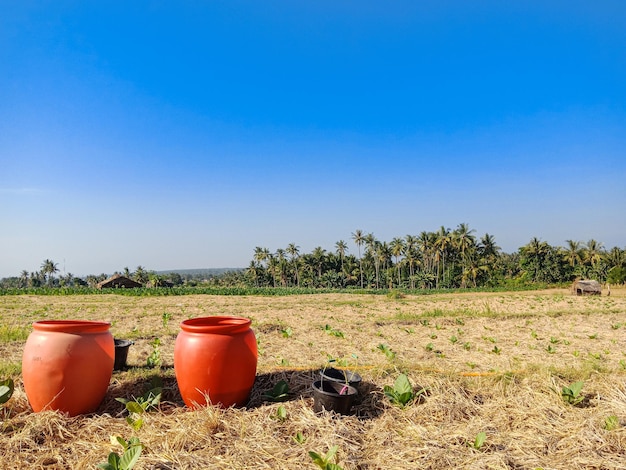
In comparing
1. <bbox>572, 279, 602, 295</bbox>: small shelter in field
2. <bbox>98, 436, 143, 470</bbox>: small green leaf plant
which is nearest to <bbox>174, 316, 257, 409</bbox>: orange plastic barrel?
<bbox>98, 436, 143, 470</bbox>: small green leaf plant

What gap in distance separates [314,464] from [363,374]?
1.97 meters

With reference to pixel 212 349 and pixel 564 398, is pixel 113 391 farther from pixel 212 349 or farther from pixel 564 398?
pixel 564 398

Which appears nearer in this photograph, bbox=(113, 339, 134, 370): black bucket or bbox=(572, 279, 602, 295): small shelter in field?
bbox=(113, 339, 134, 370): black bucket

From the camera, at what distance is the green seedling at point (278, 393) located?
402 cm

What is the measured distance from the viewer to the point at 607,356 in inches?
280

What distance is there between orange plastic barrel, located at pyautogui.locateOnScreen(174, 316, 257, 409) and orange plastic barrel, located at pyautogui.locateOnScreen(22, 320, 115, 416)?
78cm

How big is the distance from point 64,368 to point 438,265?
210 feet

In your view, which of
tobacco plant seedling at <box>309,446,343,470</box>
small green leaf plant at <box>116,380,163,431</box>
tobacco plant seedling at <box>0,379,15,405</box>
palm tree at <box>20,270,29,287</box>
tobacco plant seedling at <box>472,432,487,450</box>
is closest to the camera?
tobacco plant seedling at <box>309,446,343,470</box>

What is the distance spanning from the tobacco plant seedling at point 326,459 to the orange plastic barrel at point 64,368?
2286 millimetres

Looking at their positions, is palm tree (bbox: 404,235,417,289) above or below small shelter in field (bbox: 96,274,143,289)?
above

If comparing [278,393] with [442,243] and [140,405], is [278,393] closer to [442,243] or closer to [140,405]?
[140,405]

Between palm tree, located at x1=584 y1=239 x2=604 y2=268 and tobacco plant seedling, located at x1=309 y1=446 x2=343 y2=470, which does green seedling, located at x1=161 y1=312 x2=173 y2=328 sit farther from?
palm tree, located at x1=584 y1=239 x2=604 y2=268

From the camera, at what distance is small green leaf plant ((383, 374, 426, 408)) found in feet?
12.5

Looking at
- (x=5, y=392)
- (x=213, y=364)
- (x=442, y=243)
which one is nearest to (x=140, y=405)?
(x=213, y=364)
